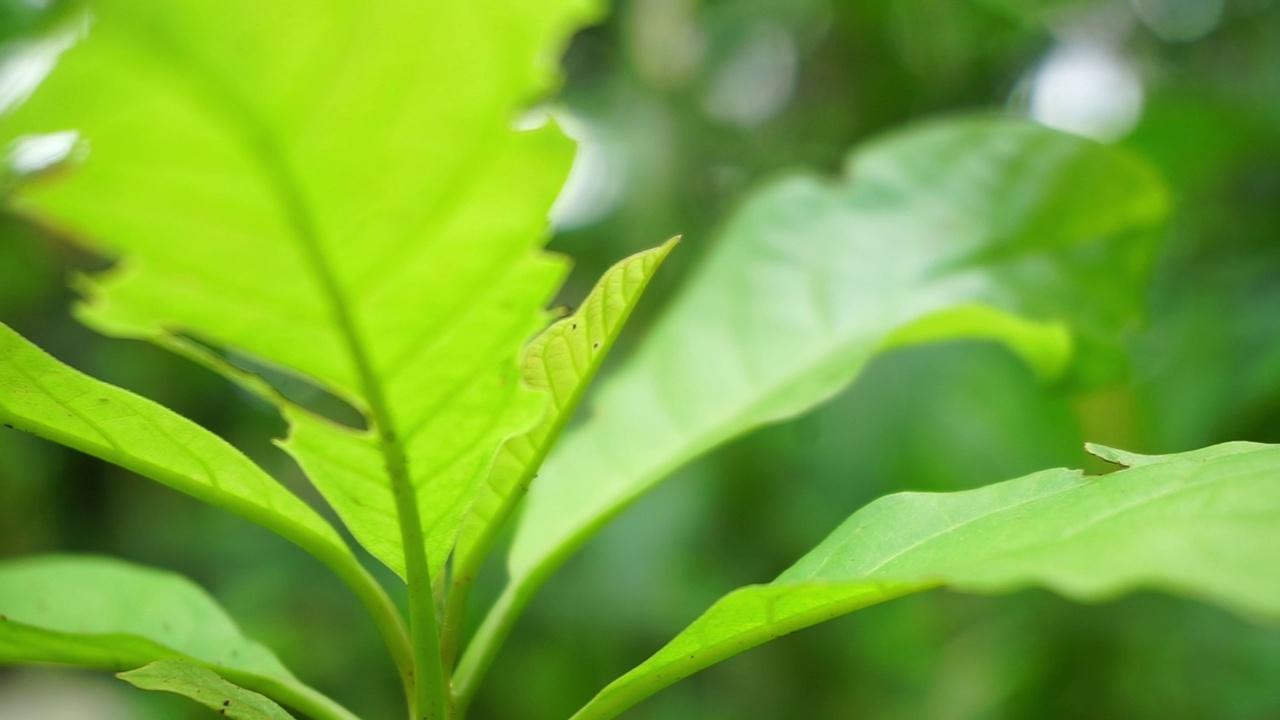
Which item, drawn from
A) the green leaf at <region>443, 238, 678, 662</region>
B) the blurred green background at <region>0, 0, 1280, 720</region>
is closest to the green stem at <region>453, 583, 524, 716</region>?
the green leaf at <region>443, 238, 678, 662</region>

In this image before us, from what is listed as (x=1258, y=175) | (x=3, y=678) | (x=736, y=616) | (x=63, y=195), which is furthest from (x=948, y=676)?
(x=3, y=678)

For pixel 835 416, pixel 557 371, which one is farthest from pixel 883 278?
pixel 835 416

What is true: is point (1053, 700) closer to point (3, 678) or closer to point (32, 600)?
point (32, 600)

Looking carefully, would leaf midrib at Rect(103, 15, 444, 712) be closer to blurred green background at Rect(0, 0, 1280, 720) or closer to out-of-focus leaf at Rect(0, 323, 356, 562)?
out-of-focus leaf at Rect(0, 323, 356, 562)

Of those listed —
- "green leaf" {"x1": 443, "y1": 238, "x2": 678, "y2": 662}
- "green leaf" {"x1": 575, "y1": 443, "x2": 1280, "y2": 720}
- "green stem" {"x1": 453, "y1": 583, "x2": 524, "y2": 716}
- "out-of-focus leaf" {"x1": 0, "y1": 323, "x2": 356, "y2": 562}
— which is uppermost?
"out-of-focus leaf" {"x1": 0, "y1": 323, "x2": 356, "y2": 562}

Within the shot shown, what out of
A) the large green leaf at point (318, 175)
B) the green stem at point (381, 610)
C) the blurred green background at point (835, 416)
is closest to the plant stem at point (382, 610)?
the green stem at point (381, 610)

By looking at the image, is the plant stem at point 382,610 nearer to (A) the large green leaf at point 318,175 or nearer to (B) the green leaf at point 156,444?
(B) the green leaf at point 156,444

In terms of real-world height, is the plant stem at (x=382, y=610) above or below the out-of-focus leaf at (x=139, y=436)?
below
